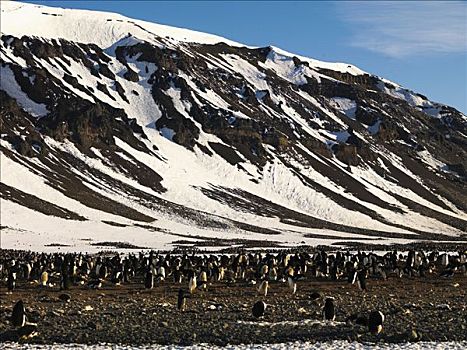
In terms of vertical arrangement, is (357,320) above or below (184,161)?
below

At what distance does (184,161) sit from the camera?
14388 cm

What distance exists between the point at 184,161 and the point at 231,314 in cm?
12041

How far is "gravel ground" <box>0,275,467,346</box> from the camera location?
65.5ft

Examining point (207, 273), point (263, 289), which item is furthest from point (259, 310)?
point (207, 273)

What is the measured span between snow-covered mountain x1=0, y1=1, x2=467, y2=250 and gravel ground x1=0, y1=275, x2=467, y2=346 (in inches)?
1822

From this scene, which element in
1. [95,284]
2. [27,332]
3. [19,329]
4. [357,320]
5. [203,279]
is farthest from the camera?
[203,279]

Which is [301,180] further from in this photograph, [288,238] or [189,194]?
[288,238]

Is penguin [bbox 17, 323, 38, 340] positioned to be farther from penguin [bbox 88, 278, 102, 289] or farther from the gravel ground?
penguin [bbox 88, 278, 102, 289]

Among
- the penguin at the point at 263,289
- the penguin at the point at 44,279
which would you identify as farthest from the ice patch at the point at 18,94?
the penguin at the point at 263,289

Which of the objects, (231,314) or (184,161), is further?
(184,161)

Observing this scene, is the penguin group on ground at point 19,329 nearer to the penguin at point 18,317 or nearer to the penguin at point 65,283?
the penguin at point 18,317

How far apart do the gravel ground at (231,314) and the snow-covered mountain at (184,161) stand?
46.3 m

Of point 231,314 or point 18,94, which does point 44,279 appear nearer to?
point 231,314

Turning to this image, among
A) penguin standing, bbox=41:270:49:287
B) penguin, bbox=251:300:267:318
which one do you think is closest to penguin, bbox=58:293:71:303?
penguin standing, bbox=41:270:49:287
